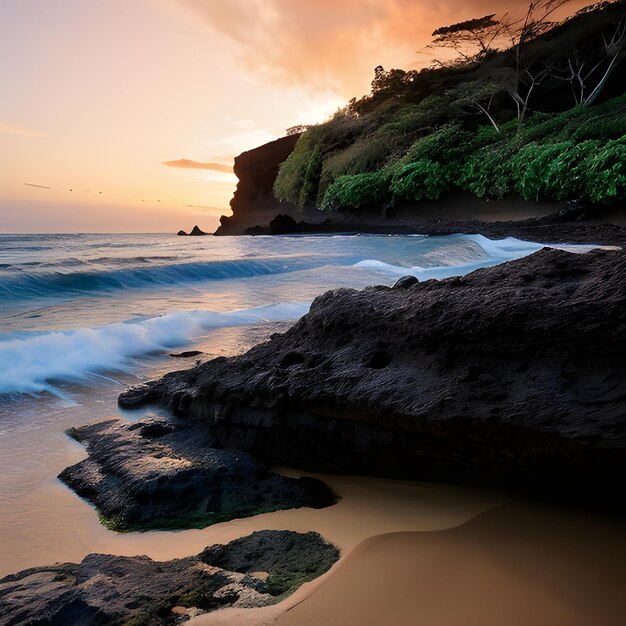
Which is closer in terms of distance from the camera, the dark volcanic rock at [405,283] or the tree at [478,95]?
the dark volcanic rock at [405,283]

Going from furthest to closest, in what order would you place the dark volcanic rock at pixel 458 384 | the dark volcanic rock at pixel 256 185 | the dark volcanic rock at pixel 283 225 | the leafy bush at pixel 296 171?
the dark volcanic rock at pixel 256 185, the leafy bush at pixel 296 171, the dark volcanic rock at pixel 283 225, the dark volcanic rock at pixel 458 384

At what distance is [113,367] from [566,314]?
3.75m

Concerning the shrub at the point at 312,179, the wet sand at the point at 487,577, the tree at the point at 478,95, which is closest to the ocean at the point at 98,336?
the wet sand at the point at 487,577

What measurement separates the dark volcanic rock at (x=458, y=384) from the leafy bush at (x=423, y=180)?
21.3m

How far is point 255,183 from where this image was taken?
4122 centimetres

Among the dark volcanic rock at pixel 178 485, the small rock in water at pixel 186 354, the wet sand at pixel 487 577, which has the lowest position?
the small rock in water at pixel 186 354

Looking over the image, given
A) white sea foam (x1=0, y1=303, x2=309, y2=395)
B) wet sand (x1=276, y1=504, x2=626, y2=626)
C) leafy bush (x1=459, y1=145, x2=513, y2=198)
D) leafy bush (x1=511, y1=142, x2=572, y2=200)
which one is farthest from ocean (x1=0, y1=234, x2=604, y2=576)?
leafy bush (x1=459, y1=145, x2=513, y2=198)

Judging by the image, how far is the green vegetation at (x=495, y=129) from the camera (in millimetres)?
18062

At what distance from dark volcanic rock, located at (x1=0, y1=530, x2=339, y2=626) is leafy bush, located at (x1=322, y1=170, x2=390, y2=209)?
2459cm

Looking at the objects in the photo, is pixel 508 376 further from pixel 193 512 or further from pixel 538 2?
pixel 538 2

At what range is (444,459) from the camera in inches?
78.6

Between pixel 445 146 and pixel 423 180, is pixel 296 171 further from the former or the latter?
Result: pixel 423 180

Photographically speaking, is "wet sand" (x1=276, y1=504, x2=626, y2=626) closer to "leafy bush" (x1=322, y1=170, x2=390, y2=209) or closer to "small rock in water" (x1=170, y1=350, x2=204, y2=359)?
"small rock in water" (x1=170, y1=350, x2=204, y2=359)

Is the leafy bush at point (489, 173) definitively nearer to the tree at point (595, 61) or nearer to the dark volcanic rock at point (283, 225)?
the tree at point (595, 61)
